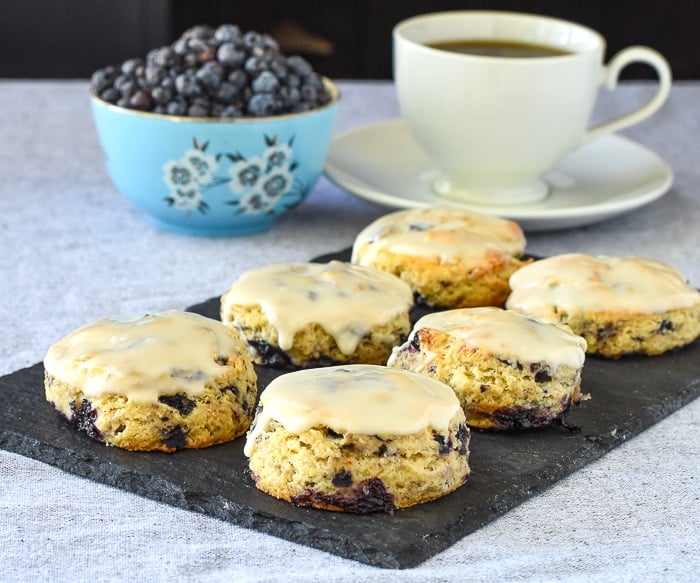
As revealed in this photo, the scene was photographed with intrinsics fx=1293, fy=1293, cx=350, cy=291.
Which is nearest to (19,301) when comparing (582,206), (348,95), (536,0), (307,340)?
(307,340)

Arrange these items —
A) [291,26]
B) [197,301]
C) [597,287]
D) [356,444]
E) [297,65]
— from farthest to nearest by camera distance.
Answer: [291,26] < [297,65] < [197,301] < [597,287] < [356,444]

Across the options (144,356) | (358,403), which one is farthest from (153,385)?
(358,403)

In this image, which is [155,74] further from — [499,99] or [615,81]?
[615,81]

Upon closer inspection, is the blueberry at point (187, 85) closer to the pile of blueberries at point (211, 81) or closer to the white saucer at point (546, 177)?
the pile of blueberries at point (211, 81)

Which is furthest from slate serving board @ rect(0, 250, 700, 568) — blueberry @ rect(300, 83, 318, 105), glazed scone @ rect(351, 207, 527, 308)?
blueberry @ rect(300, 83, 318, 105)

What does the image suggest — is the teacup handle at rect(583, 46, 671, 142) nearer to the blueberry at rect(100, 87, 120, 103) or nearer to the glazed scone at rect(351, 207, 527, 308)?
the glazed scone at rect(351, 207, 527, 308)

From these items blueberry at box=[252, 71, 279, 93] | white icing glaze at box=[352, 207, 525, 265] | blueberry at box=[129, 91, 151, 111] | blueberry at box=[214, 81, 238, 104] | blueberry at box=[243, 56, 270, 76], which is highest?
blueberry at box=[243, 56, 270, 76]
